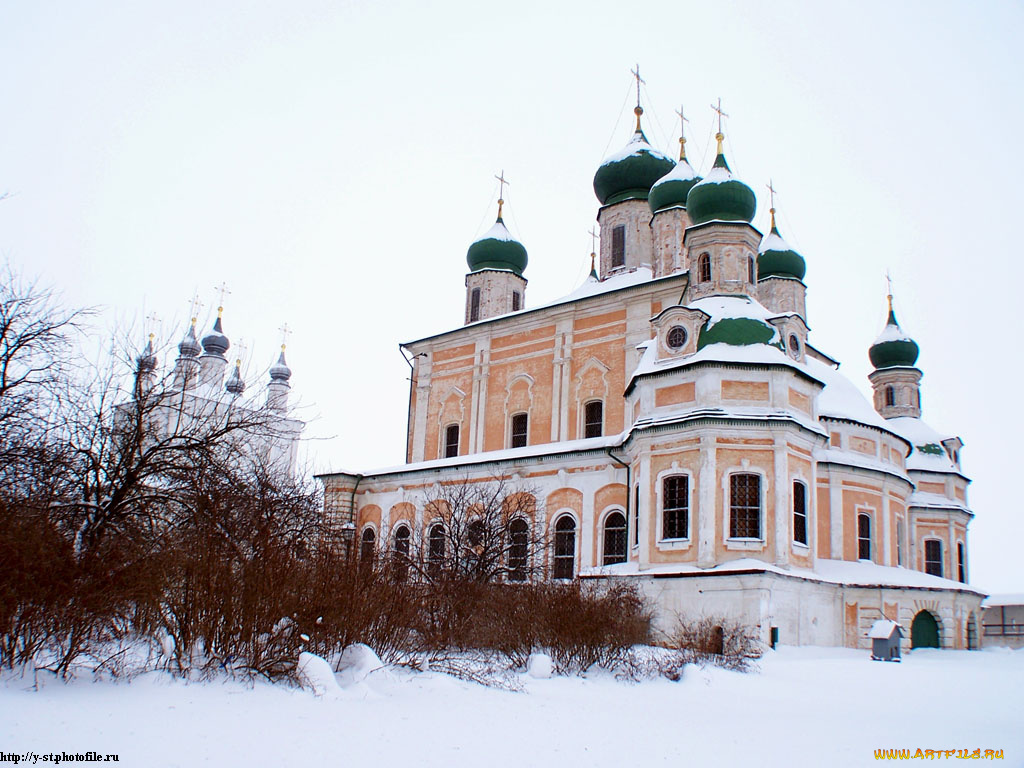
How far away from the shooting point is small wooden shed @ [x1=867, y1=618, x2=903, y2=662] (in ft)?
55.9

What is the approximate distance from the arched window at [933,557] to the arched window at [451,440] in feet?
48.4

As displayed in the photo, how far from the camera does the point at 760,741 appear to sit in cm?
788

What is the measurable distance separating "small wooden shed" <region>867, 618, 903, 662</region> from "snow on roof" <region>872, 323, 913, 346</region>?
52.6ft

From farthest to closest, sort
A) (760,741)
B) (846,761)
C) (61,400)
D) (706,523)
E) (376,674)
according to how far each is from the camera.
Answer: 1. (706,523)
2. (61,400)
3. (376,674)
4. (760,741)
5. (846,761)

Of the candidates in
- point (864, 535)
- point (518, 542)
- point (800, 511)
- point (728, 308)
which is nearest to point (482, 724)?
point (800, 511)

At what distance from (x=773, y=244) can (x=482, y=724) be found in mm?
24554

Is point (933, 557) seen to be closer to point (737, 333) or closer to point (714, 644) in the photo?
point (737, 333)

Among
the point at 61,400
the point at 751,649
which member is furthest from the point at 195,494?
the point at 751,649

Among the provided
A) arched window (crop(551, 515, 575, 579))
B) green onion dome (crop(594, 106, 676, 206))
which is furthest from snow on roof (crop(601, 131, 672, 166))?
arched window (crop(551, 515, 575, 579))

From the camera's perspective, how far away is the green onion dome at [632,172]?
28.7 m

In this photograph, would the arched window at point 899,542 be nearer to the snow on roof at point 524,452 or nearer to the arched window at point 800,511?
the arched window at point 800,511

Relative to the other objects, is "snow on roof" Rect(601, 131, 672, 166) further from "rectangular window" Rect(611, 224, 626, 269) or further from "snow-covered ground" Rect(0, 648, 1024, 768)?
"snow-covered ground" Rect(0, 648, 1024, 768)

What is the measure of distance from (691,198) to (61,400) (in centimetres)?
1571

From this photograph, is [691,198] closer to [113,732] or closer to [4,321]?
[4,321]
